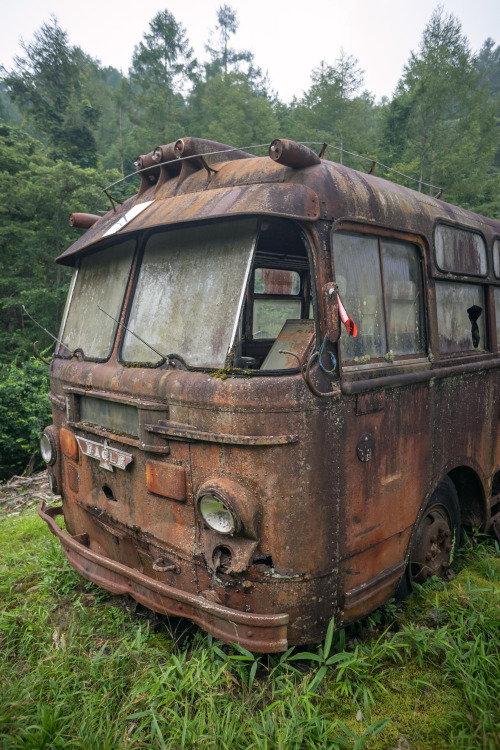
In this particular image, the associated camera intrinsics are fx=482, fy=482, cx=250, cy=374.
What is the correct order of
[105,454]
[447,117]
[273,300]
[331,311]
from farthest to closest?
[447,117] → [273,300] → [105,454] → [331,311]

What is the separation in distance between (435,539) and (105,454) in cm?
237

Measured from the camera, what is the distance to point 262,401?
87.0 inches

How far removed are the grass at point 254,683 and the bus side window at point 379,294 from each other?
1.57 meters

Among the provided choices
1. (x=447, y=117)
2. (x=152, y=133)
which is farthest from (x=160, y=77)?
(x=447, y=117)

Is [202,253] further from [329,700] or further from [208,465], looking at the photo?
[329,700]

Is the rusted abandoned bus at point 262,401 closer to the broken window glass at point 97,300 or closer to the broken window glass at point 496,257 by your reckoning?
the broken window glass at point 97,300

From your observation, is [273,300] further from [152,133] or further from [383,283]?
[152,133]

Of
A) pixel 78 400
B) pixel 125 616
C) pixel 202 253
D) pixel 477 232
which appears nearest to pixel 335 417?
pixel 202 253

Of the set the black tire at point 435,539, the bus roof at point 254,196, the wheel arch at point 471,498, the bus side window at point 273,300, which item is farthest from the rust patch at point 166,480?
the wheel arch at point 471,498

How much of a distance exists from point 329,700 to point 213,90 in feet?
98.9

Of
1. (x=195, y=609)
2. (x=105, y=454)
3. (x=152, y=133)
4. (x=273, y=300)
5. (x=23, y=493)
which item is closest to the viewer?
(x=195, y=609)

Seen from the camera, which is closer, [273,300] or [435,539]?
[435,539]

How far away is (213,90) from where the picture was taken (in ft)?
88.1

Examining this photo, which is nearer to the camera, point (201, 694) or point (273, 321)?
point (201, 694)
